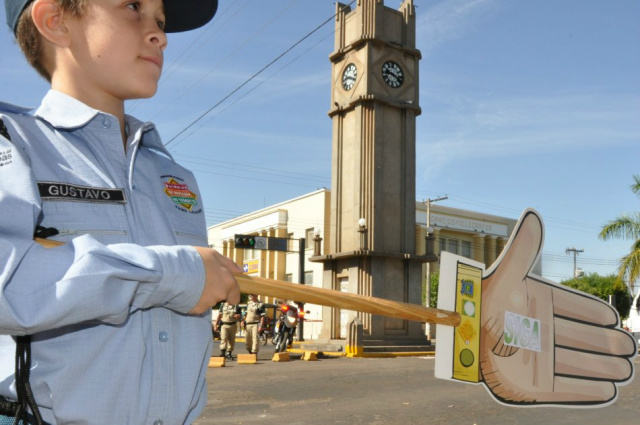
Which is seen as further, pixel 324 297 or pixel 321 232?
pixel 321 232

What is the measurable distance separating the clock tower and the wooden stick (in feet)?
59.6

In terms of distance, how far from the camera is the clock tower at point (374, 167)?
21.0 meters

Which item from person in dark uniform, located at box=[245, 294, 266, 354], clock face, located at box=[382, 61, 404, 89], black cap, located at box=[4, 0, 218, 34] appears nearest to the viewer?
black cap, located at box=[4, 0, 218, 34]

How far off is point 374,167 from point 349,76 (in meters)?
3.36

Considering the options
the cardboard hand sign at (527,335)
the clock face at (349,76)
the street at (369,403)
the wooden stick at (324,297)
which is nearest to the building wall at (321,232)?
the clock face at (349,76)

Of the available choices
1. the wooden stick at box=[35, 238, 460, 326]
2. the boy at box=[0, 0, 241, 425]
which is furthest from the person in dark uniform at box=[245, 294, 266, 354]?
the boy at box=[0, 0, 241, 425]

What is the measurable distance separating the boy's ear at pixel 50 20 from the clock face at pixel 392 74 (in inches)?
816

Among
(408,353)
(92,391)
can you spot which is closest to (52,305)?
(92,391)

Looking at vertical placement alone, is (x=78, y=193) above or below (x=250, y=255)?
below

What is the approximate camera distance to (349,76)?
22203 mm

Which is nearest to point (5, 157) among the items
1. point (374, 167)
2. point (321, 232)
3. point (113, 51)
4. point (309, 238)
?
point (113, 51)

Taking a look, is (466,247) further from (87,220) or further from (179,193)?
(87,220)

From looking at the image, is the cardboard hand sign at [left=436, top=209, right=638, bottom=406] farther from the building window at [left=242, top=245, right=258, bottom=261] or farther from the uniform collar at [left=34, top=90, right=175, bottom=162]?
the building window at [left=242, top=245, right=258, bottom=261]

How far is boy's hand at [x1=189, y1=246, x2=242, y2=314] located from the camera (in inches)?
53.4
